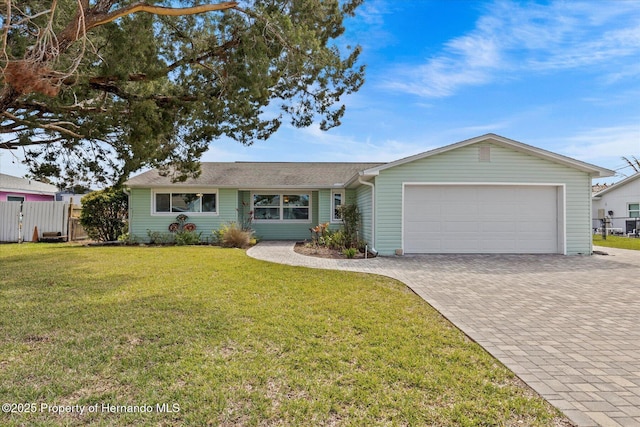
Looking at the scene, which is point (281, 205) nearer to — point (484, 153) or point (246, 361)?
point (484, 153)

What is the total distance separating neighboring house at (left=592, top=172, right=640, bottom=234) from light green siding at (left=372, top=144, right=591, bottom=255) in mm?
13426

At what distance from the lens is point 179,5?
19.5ft

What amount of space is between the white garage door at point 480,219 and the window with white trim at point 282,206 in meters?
6.89

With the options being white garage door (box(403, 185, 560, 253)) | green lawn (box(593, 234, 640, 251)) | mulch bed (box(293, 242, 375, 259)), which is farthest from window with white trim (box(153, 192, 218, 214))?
green lawn (box(593, 234, 640, 251))

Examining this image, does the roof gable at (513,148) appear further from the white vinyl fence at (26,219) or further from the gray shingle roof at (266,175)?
the white vinyl fence at (26,219)

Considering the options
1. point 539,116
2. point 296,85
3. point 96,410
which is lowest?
point 96,410

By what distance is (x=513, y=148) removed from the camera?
10984 millimetres

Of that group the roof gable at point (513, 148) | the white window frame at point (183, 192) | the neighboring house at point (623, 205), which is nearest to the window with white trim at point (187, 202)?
Result: the white window frame at point (183, 192)

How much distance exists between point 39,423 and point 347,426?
2.22 m

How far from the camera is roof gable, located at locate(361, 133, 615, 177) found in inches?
421

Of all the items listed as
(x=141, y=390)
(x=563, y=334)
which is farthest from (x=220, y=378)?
(x=563, y=334)

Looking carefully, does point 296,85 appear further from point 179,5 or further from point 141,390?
point 141,390

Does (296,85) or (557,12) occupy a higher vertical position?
(557,12)

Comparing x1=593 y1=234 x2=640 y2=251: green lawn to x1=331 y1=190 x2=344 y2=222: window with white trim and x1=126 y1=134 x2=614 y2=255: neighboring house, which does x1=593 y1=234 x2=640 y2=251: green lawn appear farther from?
x1=331 y1=190 x2=344 y2=222: window with white trim
